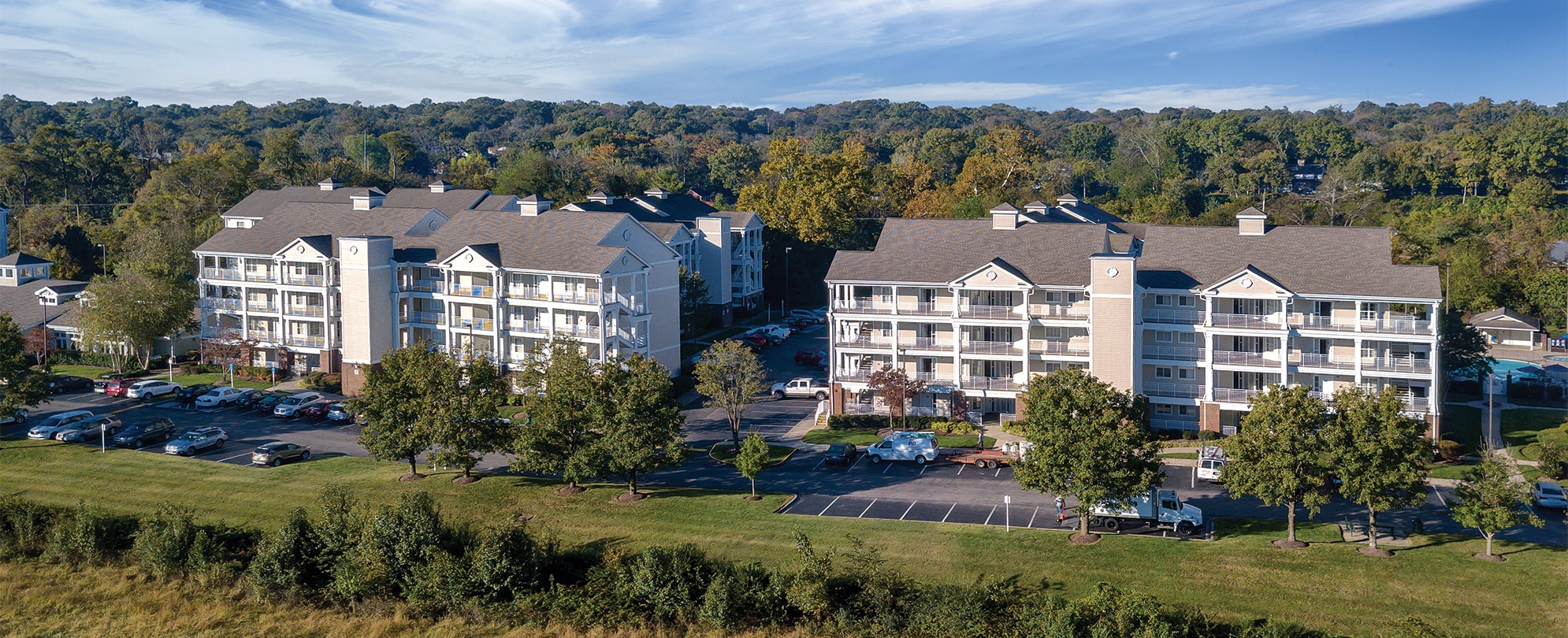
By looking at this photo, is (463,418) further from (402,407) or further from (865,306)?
(865,306)

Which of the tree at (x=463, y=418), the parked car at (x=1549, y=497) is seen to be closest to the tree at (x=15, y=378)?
the tree at (x=463, y=418)

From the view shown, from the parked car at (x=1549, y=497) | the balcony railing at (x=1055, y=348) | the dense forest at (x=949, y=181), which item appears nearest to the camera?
the parked car at (x=1549, y=497)

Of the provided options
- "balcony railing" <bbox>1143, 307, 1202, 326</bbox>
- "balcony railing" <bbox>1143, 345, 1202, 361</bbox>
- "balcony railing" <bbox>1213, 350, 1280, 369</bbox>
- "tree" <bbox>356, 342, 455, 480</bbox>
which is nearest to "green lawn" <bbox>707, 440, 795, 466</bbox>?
"tree" <bbox>356, 342, 455, 480</bbox>

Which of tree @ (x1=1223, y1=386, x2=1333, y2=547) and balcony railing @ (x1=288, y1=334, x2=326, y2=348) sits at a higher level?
balcony railing @ (x1=288, y1=334, x2=326, y2=348)

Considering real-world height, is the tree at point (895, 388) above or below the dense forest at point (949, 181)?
below

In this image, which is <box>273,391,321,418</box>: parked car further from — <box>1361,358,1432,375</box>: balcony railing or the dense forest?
<box>1361,358,1432,375</box>: balcony railing

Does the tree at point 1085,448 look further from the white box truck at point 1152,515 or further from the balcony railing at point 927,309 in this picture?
the balcony railing at point 927,309

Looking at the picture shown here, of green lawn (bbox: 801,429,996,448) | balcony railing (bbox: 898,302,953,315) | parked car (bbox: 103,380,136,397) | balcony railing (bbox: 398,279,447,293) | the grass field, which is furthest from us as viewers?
balcony railing (bbox: 398,279,447,293)

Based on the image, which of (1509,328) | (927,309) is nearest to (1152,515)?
(927,309)

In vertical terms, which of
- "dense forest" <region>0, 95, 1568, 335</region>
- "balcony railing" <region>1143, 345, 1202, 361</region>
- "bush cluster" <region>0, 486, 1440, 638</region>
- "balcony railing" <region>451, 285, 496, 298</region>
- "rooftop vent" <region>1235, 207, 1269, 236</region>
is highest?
"dense forest" <region>0, 95, 1568, 335</region>
